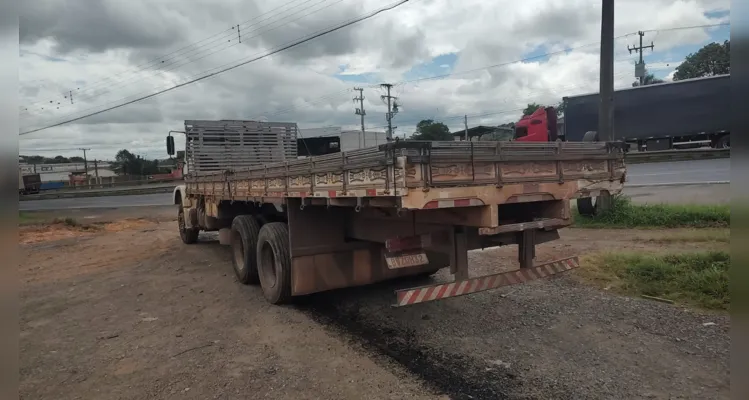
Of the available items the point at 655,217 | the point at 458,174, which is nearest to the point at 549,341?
the point at 458,174

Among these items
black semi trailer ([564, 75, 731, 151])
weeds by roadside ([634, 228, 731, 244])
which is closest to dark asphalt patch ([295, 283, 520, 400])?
weeds by roadside ([634, 228, 731, 244])

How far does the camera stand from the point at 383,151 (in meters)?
3.66

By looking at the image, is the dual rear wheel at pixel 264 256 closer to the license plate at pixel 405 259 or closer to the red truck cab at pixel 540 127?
the license plate at pixel 405 259

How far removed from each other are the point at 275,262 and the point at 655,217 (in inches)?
337

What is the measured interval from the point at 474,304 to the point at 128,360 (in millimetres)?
3851

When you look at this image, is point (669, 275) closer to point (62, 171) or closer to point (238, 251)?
point (238, 251)

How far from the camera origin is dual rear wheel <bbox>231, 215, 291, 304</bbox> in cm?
593

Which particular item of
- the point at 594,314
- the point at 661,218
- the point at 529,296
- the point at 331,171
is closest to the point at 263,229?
the point at 331,171

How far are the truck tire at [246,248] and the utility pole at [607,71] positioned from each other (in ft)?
24.8

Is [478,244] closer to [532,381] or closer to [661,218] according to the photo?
[532,381]

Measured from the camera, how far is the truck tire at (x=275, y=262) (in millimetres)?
5902

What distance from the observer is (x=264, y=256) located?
21.4 ft

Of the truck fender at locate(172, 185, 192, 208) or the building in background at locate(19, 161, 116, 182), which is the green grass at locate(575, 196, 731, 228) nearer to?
the truck fender at locate(172, 185, 192, 208)

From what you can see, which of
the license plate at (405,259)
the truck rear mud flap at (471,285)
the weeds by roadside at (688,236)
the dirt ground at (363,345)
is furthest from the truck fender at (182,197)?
the weeds by roadside at (688,236)
